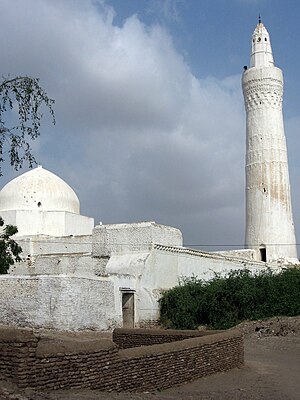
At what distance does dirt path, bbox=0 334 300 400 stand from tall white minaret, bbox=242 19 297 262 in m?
17.7

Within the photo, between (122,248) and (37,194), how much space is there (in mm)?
8930

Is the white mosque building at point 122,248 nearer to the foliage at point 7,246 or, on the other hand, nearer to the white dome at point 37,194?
the white dome at point 37,194

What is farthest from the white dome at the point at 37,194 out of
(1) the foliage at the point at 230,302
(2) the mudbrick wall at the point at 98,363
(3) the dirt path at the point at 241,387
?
(2) the mudbrick wall at the point at 98,363

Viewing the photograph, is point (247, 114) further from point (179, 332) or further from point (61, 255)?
point (179, 332)

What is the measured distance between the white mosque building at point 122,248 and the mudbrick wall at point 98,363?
9.69m

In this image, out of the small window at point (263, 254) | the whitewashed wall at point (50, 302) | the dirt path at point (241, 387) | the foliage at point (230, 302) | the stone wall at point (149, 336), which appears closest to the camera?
the dirt path at point (241, 387)

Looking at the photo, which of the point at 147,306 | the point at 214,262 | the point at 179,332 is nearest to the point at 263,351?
the point at 179,332

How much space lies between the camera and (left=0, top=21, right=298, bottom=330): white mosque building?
19891 mm

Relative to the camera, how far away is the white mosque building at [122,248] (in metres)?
19.9

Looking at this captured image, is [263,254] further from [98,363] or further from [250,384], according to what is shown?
[98,363]

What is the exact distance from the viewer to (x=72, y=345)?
7.79m

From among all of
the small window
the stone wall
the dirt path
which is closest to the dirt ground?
the dirt path

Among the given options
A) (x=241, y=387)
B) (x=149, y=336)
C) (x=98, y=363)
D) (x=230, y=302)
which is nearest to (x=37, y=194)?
(x=230, y=302)

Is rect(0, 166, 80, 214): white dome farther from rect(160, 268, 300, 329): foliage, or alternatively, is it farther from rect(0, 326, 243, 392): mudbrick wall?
rect(0, 326, 243, 392): mudbrick wall
